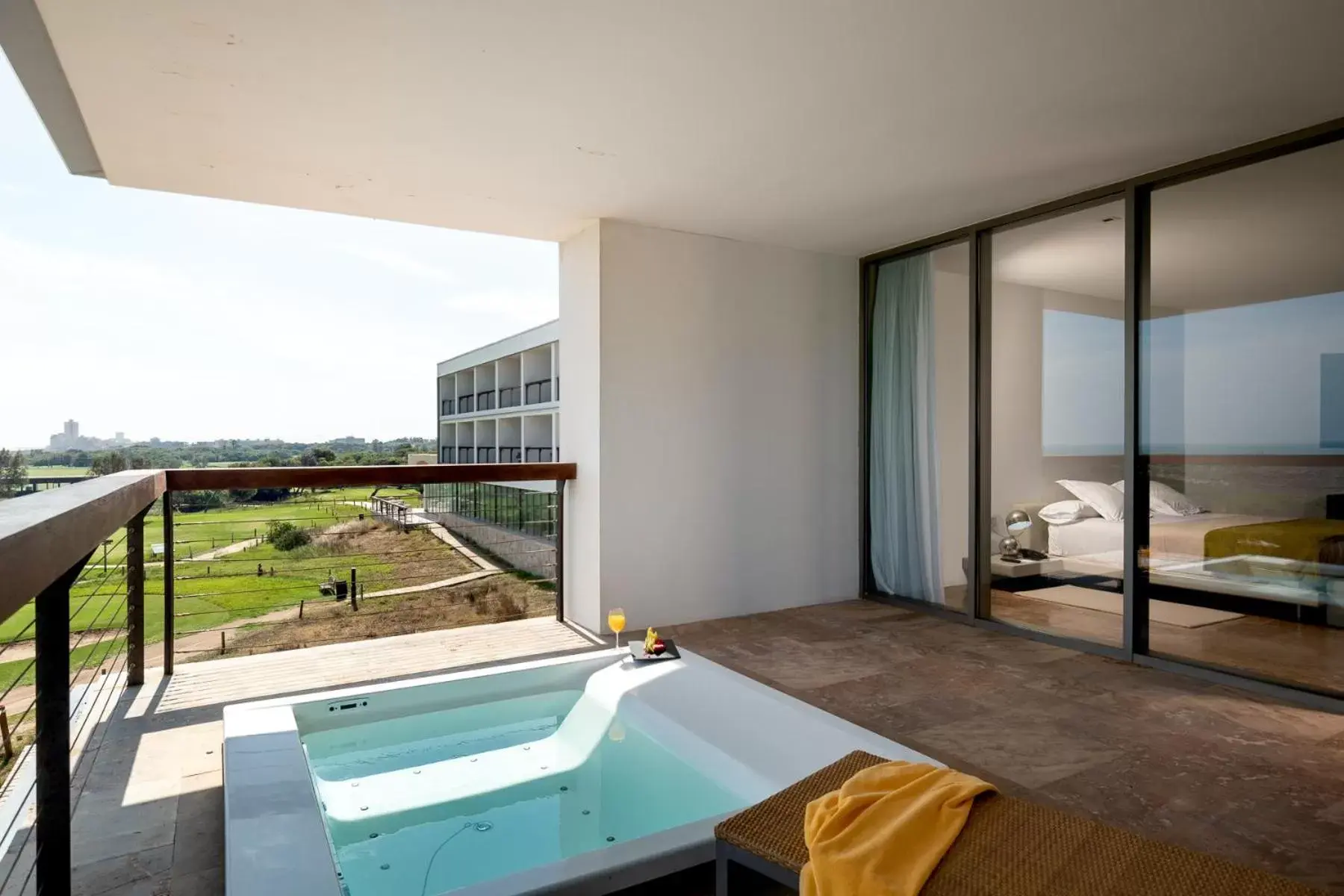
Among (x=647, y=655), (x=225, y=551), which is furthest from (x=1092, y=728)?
(x=225, y=551)

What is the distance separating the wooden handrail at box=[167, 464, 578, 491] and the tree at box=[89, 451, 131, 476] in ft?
0.62

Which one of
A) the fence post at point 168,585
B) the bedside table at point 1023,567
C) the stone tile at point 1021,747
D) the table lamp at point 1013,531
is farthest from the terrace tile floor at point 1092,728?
the fence post at point 168,585

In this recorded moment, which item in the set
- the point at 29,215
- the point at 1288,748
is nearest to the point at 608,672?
the point at 1288,748

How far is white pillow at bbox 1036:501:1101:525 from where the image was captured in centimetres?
401

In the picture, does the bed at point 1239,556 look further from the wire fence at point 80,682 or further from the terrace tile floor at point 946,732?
the wire fence at point 80,682

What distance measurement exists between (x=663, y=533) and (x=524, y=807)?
7.47ft

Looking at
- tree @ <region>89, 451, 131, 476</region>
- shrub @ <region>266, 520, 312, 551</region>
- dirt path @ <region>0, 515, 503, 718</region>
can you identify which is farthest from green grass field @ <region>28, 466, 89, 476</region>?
shrub @ <region>266, 520, 312, 551</region>

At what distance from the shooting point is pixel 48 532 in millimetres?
889

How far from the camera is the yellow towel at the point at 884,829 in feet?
4.38

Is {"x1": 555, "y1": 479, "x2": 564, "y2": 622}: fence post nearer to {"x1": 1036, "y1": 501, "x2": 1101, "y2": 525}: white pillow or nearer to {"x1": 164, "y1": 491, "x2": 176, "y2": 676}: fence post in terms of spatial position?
{"x1": 164, "y1": 491, "x2": 176, "y2": 676}: fence post

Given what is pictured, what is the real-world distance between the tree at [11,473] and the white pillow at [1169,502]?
13.8 feet

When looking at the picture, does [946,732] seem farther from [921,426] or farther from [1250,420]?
[921,426]

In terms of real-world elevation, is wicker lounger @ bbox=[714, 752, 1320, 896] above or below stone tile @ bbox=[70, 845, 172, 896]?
above

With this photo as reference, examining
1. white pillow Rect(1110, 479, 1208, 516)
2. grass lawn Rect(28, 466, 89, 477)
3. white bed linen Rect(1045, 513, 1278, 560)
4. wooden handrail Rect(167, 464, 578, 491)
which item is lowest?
white bed linen Rect(1045, 513, 1278, 560)
